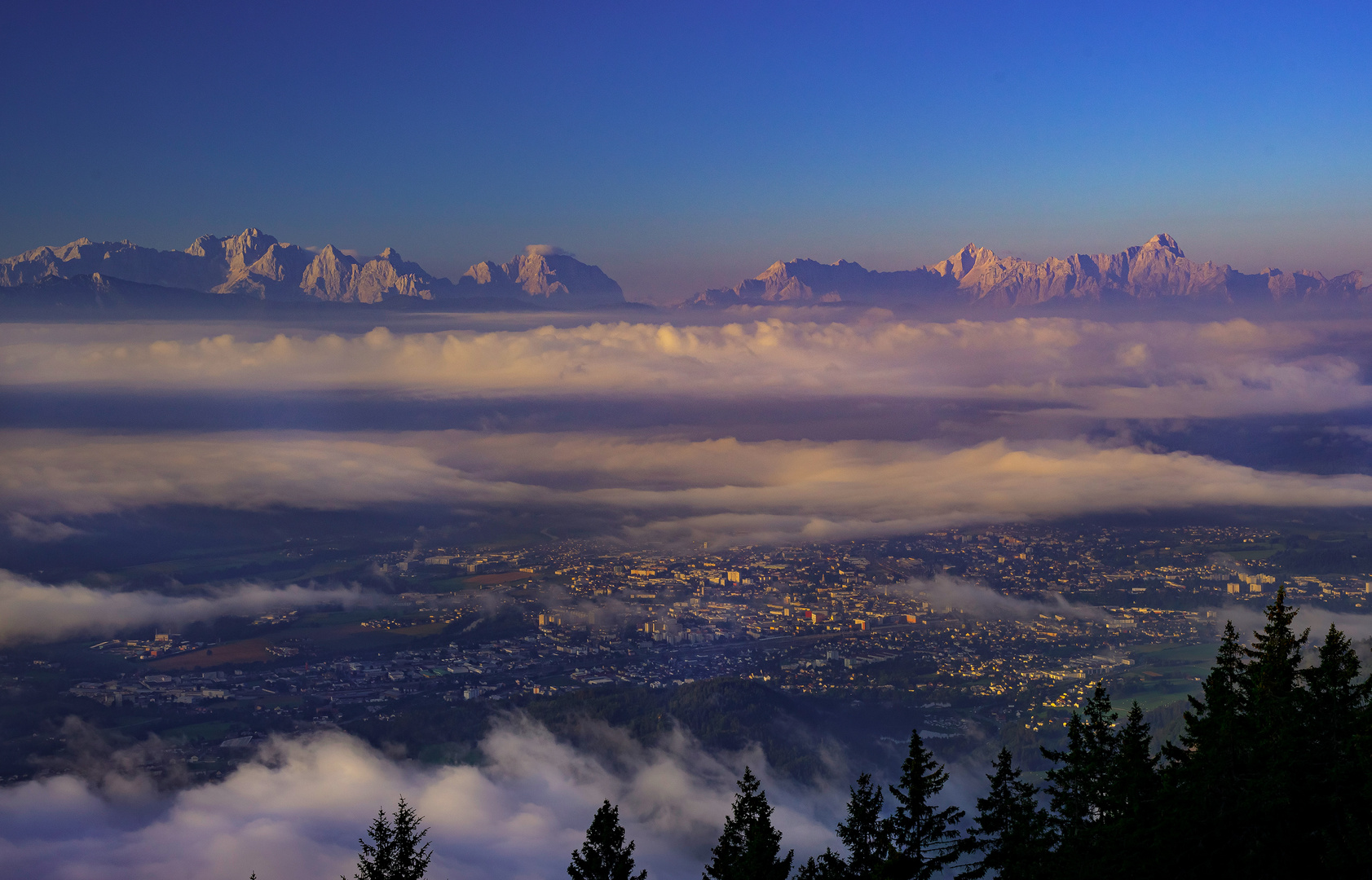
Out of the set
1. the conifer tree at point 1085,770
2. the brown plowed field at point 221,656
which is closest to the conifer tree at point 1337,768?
the conifer tree at point 1085,770

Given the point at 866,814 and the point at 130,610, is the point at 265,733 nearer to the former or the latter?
the point at 130,610

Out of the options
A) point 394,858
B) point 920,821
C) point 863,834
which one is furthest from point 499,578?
point 920,821

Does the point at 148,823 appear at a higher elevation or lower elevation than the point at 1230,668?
Answer: lower

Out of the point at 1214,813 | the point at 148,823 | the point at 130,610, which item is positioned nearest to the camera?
the point at 1214,813

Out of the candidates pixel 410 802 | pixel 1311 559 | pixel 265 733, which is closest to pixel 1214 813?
pixel 410 802

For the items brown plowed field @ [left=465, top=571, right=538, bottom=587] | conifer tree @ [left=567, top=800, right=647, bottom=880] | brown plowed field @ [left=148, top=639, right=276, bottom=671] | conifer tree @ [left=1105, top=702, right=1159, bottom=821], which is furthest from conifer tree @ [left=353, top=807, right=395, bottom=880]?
brown plowed field @ [left=465, top=571, right=538, bottom=587]

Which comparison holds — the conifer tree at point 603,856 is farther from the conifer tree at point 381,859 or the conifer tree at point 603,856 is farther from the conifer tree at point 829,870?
the conifer tree at point 381,859

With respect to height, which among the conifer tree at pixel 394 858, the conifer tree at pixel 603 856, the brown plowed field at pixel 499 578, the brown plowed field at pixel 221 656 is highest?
the conifer tree at pixel 603 856
